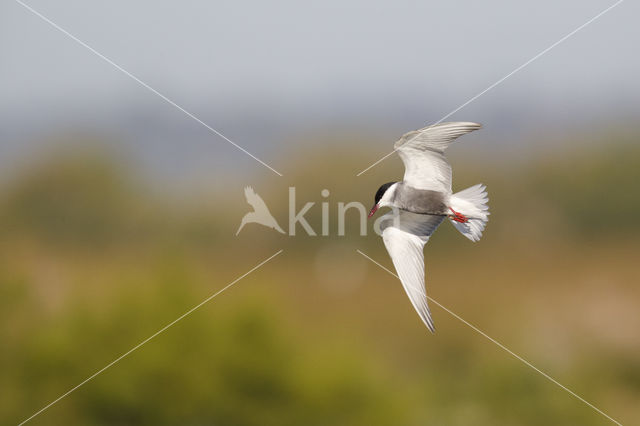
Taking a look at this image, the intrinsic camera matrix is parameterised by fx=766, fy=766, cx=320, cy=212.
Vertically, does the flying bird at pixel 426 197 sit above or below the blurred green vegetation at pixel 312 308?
above

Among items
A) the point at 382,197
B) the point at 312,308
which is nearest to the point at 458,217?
the point at 382,197

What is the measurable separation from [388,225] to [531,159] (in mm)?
9155

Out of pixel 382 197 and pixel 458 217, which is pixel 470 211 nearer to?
pixel 458 217

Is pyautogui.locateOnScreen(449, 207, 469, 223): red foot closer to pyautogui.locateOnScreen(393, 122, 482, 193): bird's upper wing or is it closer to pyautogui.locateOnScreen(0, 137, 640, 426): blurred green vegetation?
pyautogui.locateOnScreen(393, 122, 482, 193): bird's upper wing

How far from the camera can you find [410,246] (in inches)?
69.4

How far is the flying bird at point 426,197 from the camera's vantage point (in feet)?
5.08

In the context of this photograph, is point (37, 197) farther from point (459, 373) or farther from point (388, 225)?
point (388, 225)

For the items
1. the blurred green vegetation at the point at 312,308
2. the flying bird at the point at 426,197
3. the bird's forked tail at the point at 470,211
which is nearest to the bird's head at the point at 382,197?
the flying bird at the point at 426,197

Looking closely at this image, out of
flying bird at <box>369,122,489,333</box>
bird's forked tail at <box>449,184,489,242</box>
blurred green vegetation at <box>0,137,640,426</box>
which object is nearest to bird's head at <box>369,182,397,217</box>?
flying bird at <box>369,122,489,333</box>

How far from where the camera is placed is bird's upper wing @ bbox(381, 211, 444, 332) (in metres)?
1.64

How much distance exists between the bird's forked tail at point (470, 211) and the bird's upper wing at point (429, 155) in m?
0.05

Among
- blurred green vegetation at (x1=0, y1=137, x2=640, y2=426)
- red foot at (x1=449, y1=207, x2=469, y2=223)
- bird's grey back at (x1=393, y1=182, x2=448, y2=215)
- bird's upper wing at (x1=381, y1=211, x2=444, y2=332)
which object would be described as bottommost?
blurred green vegetation at (x1=0, y1=137, x2=640, y2=426)

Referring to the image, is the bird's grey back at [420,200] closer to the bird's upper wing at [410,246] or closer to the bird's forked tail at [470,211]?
the bird's forked tail at [470,211]

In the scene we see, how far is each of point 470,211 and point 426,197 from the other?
98mm
